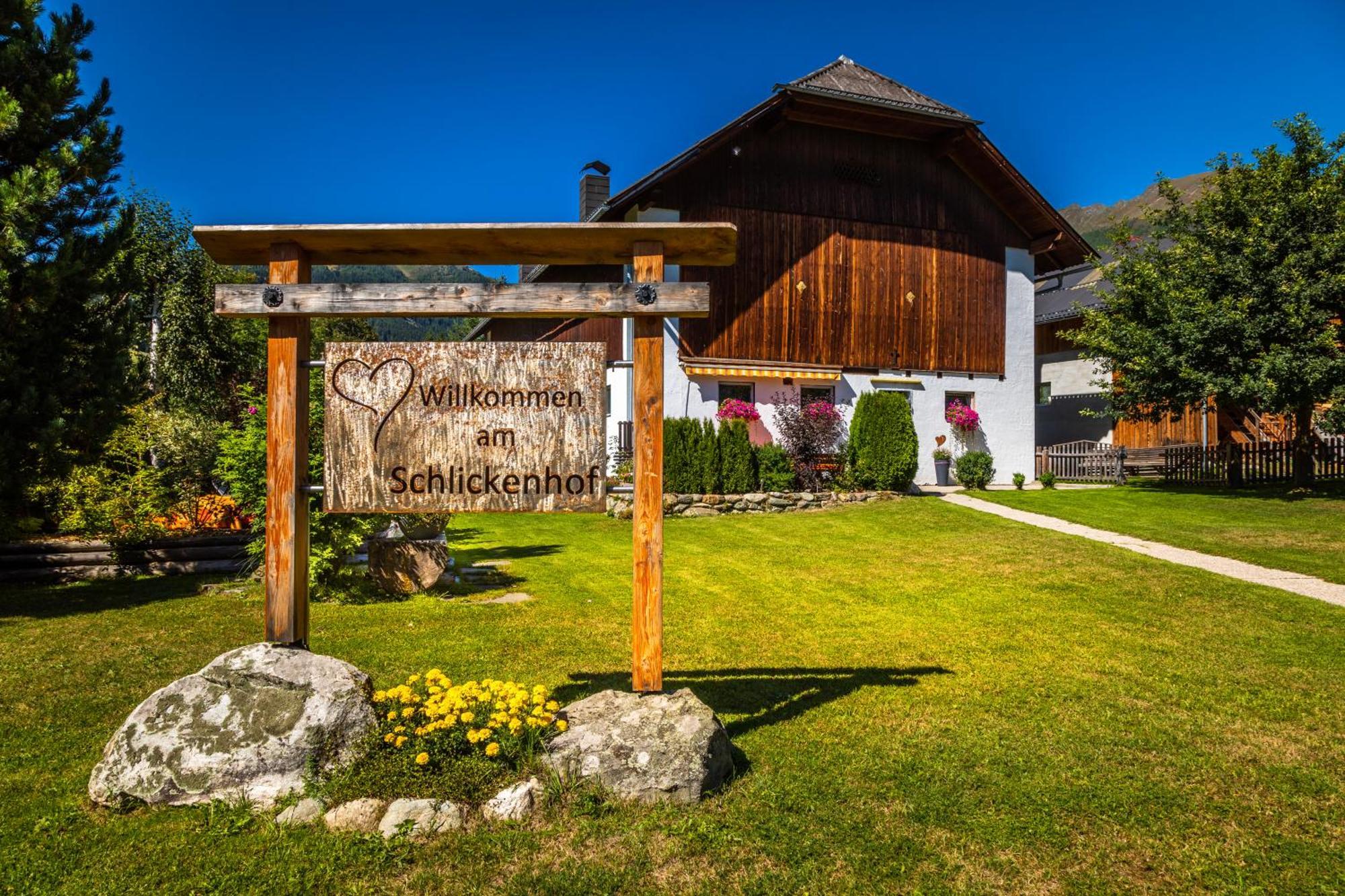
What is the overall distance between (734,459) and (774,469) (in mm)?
994

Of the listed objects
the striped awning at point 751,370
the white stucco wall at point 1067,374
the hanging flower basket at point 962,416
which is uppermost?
the white stucco wall at point 1067,374

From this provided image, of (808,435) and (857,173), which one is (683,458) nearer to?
(808,435)

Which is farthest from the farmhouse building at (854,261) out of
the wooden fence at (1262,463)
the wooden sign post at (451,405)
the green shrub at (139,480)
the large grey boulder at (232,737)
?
the large grey boulder at (232,737)

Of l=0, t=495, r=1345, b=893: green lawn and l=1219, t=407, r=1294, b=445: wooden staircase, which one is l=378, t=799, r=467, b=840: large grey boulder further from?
l=1219, t=407, r=1294, b=445: wooden staircase

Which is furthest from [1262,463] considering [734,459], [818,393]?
[734,459]

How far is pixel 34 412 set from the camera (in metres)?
8.24

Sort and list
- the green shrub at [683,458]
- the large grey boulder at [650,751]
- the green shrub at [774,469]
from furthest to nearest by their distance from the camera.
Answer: the green shrub at [774,469] < the green shrub at [683,458] < the large grey boulder at [650,751]

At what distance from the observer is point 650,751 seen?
385cm

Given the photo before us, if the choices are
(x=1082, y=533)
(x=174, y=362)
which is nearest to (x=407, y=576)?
(x=1082, y=533)

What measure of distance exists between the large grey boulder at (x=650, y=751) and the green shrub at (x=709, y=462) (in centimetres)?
1288

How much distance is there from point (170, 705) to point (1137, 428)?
29.7 meters

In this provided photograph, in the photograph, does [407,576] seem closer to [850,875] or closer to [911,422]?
[850,875]

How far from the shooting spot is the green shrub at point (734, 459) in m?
17.1

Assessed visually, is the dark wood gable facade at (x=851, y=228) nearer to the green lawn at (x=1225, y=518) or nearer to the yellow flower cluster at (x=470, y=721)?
the green lawn at (x=1225, y=518)
